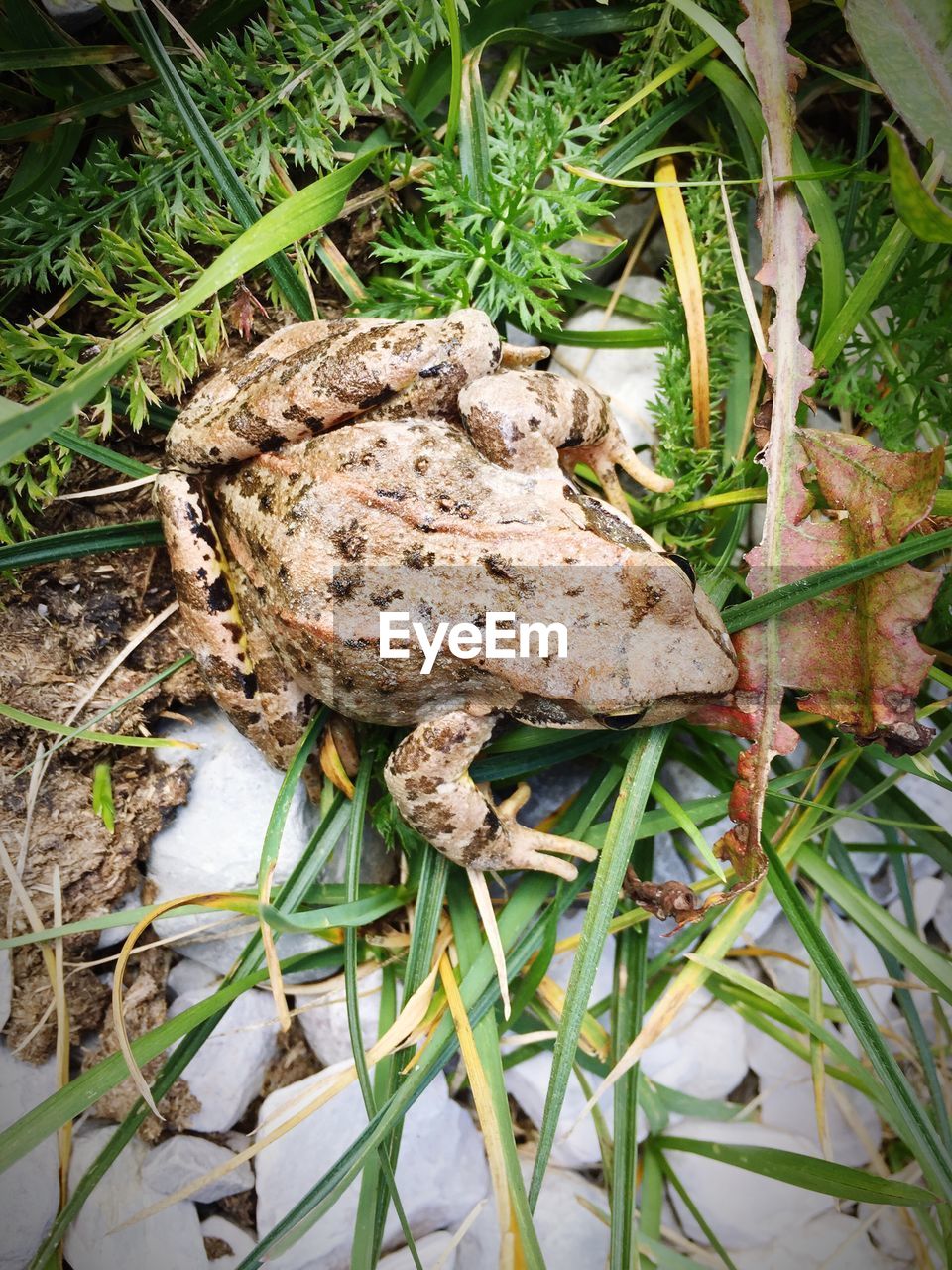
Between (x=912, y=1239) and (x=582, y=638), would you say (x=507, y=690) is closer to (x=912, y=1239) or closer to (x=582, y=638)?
(x=582, y=638)

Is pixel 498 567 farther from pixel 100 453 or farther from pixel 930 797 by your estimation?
pixel 930 797

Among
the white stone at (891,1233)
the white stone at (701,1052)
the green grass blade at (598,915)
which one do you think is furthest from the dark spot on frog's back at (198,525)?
the white stone at (891,1233)

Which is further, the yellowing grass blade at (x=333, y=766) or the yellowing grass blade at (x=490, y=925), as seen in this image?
the yellowing grass blade at (x=333, y=766)

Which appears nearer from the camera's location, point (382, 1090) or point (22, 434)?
point (22, 434)

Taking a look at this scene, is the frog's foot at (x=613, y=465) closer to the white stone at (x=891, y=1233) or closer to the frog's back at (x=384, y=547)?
the frog's back at (x=384, y=547)

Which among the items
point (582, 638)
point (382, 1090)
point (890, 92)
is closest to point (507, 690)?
point (582, 638)

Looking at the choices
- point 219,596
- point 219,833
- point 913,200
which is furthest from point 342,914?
point 913,200
